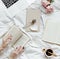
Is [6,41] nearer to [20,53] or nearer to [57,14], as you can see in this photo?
[20,53]

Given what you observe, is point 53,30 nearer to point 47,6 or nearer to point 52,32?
point 52,32

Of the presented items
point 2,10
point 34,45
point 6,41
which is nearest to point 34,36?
point 34,45

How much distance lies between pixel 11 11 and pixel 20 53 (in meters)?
0.30

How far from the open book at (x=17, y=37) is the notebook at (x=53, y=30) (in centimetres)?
11

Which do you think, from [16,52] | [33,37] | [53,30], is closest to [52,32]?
[53,30]

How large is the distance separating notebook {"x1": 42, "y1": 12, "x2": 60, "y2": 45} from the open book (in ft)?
0.36

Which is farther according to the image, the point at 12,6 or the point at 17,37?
the point at 12,6

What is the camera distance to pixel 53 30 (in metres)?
1.05

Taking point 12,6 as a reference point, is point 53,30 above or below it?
below

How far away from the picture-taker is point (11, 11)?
1.14m

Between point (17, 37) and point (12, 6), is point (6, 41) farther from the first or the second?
point (12, 6)

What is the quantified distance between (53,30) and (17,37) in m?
0.22

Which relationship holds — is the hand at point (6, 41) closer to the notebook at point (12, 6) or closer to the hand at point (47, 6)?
the notebook at point (12, 6)

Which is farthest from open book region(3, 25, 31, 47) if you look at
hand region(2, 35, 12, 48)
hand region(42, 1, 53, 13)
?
hand region(42, 1, 53, 13)
